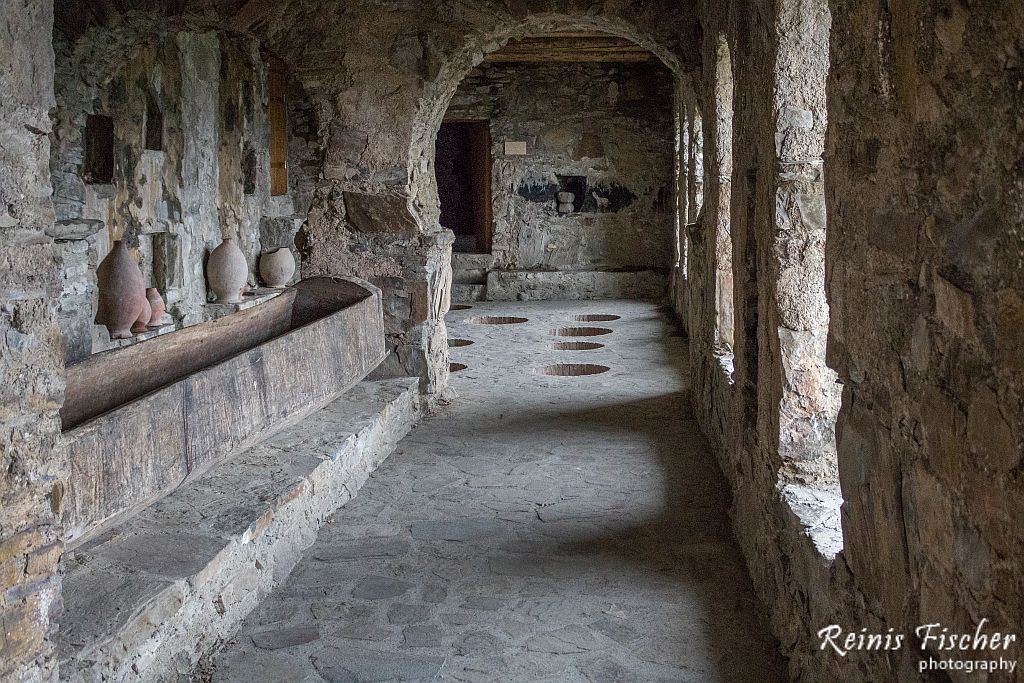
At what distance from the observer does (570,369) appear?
7012 mm

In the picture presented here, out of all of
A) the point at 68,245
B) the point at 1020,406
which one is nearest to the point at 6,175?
the point at 1020,406

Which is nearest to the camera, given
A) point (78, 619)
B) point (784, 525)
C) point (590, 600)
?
point (78, 619)

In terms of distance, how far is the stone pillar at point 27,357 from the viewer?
5.98 feet

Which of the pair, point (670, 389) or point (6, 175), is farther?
point (670, 389)

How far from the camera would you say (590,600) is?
3092mm

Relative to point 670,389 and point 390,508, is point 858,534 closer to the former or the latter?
point 390,508

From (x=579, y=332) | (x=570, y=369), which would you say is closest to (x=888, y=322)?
(x=570, y=369)

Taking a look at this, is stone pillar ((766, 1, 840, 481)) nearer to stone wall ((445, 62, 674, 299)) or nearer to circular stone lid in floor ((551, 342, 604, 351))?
circular stone lid in floor ((551, 342, 604, 351))

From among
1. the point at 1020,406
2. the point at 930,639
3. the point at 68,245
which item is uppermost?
the point at 68,245

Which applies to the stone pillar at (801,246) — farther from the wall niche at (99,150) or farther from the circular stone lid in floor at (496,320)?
the circular stone lid in floor at (496,320)

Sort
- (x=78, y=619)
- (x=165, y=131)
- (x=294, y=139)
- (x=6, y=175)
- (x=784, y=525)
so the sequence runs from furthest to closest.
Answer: (x=294, y=139) < (x=165, y=131) < (x=784, y=525) < (x=78, y=619) < (x=6, y=175)

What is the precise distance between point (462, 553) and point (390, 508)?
62 cm

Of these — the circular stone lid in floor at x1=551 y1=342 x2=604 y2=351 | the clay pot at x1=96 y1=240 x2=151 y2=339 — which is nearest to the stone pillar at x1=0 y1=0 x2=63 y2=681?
the clay pot at x1=96 y1=240 x2=151 y2=339

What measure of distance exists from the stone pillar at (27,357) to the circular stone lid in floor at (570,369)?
5.10 m
